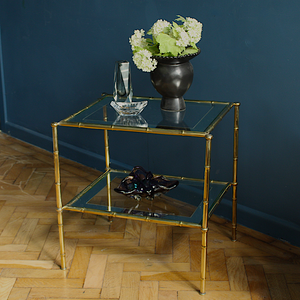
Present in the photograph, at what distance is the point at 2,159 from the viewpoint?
3.47 meters

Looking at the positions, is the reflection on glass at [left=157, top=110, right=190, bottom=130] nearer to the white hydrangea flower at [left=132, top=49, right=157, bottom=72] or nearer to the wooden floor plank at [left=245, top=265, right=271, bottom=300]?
the white hydrangea flower at [left=132, top=49, right=157, bottom=72]

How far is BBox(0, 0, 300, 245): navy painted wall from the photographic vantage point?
7.16 feet

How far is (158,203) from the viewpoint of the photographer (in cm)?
209

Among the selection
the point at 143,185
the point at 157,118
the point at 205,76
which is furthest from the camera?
the point at 205,76

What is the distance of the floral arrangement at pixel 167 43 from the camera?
189 centimetres

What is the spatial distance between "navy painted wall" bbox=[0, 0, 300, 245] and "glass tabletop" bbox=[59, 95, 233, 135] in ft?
0.97

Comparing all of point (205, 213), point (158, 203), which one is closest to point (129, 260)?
point (158, 203)

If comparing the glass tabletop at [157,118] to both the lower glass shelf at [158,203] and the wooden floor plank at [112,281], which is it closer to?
the lower glass shelf at [158,203]

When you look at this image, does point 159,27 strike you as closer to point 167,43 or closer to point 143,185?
point 167,43

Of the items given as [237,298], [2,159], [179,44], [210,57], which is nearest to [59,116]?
[2,159]

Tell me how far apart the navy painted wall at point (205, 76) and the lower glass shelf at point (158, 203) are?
33 centimetres

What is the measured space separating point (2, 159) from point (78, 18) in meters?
1.29

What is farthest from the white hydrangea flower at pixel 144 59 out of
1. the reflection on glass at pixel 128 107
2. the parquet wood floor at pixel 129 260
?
the parquet wood floor at pixel 129 260

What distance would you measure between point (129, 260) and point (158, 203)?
1.20 feet
